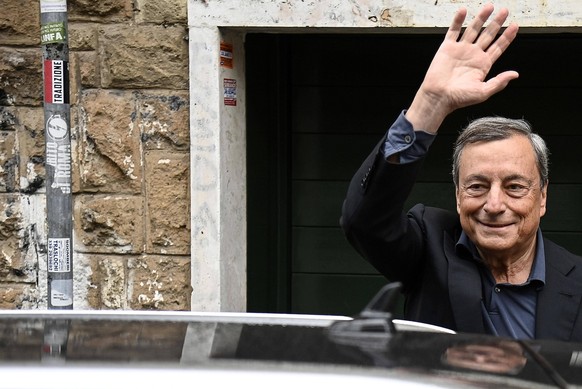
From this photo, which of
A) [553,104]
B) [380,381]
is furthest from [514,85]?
[380,381]

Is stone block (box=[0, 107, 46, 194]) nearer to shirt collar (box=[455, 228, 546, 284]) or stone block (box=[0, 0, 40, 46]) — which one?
stone block (box=[0, 0, 40, 46])

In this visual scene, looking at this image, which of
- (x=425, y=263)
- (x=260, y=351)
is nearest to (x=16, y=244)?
(x=425, y=263)

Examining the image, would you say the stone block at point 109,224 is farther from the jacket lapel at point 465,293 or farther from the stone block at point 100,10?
the jacket lapel at point 465,293

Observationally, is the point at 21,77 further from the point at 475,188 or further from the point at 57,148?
the point at 475,188

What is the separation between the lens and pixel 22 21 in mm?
5633

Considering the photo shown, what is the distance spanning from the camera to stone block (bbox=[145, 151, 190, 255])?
18.4 feet

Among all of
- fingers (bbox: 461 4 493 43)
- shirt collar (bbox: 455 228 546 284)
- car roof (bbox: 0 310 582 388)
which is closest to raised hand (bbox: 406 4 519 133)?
fingers (bbox: 461 4 493 43)

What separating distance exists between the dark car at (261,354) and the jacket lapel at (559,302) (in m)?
0.81

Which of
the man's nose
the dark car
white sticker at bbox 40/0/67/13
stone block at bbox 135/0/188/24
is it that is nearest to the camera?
the dark car

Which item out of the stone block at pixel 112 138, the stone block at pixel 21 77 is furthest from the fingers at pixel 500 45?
the stone block at pixel 21 77

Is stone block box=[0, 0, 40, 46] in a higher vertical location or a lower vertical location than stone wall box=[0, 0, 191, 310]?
higher

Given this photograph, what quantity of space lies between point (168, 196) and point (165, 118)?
37cm

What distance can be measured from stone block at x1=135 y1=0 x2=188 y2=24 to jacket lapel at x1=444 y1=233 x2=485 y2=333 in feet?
8.20

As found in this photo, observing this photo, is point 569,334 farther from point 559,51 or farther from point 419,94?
point 559,51
